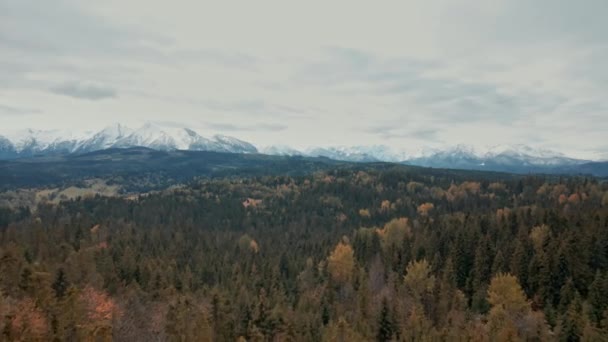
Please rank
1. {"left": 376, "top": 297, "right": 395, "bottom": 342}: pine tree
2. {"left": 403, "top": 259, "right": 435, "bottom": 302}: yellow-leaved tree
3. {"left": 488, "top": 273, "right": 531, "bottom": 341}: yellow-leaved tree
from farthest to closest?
1. {"left": 403, "top": 259, "right": 435, "bottom": 302}: yellow-leaved tree
2. {"left": 376, "top": 297, "right": 395, "bottom": 342}: pine tree
3. {"left": 488, "top": 273, "right": 531, "bottom": 341}: yellow-leaved tree

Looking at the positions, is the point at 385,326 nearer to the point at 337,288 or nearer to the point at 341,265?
the point at 337,288

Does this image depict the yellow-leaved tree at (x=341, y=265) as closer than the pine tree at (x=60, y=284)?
No

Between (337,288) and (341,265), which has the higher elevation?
(341,265)

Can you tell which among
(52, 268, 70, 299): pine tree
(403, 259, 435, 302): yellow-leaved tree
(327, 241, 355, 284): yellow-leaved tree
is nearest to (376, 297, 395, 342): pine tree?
(403, 259, 435, 302): yellow-leaved tree

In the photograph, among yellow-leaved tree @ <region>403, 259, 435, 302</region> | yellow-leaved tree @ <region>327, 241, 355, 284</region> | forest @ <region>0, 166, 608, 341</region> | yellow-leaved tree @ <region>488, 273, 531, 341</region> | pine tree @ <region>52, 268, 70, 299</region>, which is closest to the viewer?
forest @ <region>0, 166, 608, 341</region>

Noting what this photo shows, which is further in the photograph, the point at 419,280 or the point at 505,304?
the point at 419,280

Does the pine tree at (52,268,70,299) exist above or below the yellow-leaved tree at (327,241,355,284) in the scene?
above

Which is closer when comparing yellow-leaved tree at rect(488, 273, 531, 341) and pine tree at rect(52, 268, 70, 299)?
yellow-leaved tree at rect(488, 273, 531, 341)

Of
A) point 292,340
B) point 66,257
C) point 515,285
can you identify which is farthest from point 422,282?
point 66,257

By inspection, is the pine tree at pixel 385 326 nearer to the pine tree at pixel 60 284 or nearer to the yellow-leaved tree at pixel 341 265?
the yellow-leaved tree at pixel 341 265

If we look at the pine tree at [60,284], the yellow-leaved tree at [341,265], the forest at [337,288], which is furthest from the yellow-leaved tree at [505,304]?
the pine tree at [60,284]

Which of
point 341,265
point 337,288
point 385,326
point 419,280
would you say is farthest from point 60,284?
point 419,280

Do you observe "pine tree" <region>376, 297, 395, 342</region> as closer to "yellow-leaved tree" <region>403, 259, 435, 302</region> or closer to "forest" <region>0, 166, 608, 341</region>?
"forest" <region>0, 166, 608, 341</region>
